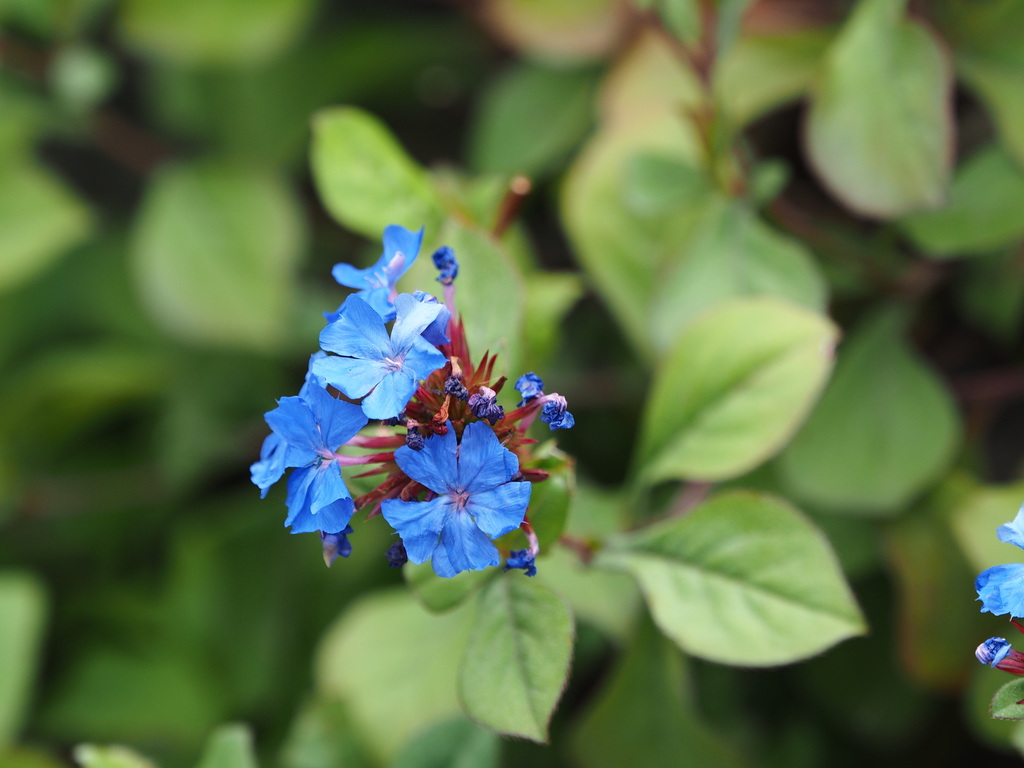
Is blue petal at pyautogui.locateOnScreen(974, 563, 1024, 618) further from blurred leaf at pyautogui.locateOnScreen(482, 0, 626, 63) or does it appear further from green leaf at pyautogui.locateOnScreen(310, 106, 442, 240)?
blurred leaf at pyautogui.locateOnScreen(482, 0, 626, 63)

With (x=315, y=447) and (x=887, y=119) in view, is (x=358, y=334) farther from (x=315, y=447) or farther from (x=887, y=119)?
(x=887, y=119)

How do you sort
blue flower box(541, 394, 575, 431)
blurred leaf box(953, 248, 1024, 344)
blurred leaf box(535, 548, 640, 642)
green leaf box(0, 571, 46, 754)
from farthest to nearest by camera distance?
green leaf box(0, 571, 46, 754) < blurred leaf box(953, 248, 1024, 344) < blurred leaf box(535, 548, 640, 642) < blue flower box(541, 394, 575, 431)

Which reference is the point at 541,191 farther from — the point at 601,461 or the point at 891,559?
the point at 891,559

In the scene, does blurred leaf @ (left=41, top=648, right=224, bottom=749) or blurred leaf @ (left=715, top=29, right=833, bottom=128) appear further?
blurred leaf @ (left=41, top=648, right=224, bottom=749)

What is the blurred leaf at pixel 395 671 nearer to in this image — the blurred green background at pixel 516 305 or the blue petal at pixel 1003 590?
the blurred green background at pixel 516 305

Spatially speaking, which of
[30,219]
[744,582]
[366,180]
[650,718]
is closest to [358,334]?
[366,180]

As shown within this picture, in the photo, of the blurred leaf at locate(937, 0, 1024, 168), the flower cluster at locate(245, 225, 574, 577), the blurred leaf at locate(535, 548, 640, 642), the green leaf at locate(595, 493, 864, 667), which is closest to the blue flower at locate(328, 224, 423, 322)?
the flower cluster at locate(245, 225, 574, 577)

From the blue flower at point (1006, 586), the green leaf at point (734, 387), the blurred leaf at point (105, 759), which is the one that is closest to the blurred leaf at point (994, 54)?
the green leaf at point (734, 387)
